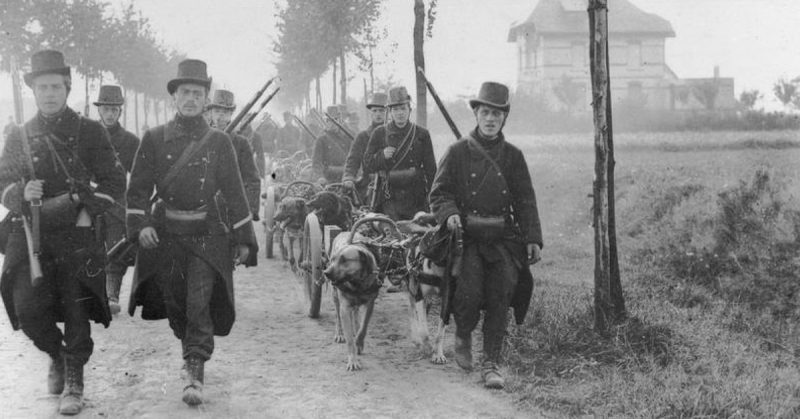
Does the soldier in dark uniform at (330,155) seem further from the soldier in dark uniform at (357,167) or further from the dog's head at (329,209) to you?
the dog's head at (329,209)

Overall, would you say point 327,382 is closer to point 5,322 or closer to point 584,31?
point 5,322

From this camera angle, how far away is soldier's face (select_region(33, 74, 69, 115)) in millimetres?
5324

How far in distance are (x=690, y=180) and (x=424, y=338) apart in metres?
7.96

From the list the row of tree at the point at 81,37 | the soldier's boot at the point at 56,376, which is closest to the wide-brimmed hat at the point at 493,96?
the soldier's boot at the point at 56,376

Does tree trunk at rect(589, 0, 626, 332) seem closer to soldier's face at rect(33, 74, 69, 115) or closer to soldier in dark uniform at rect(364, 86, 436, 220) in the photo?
soldier in dark uniform at rect(364, 86, 436, 220)

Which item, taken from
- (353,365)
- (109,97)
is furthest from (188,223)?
(109,97)

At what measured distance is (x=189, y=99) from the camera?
5637 mm

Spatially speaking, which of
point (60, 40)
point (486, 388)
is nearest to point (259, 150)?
point (486, 388)

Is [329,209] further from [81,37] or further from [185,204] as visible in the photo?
[81,37]

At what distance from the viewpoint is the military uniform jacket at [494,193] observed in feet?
19.5

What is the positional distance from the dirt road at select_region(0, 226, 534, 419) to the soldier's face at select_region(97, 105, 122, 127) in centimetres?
241

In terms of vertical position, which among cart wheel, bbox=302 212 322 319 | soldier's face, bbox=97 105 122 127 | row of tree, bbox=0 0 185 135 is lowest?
cart wheel, bbox=302 212 322 319

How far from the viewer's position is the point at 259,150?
51.7 feet

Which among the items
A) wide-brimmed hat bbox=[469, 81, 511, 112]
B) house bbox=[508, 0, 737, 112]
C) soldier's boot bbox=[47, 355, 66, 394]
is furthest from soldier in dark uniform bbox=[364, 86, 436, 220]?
house bbox=[508, 0, 737, 112]
